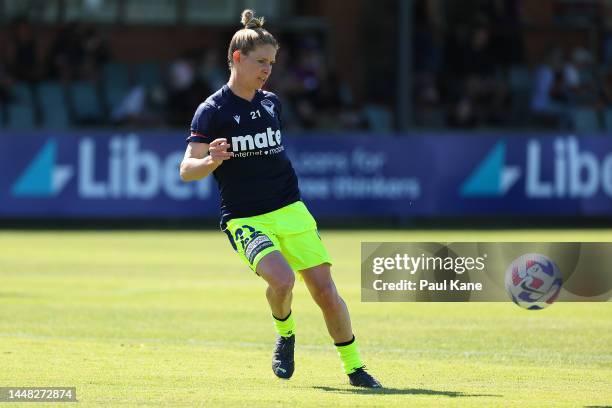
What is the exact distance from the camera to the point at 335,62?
31406 mm

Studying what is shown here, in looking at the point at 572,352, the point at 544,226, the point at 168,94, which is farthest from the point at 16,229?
the point at 572,352

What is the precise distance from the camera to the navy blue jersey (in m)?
8.87

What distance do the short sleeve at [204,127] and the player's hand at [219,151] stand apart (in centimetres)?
38

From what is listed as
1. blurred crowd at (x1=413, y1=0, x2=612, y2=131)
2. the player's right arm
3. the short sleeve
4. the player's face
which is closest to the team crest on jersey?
the player's face

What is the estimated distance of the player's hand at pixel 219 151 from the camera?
8398 mm

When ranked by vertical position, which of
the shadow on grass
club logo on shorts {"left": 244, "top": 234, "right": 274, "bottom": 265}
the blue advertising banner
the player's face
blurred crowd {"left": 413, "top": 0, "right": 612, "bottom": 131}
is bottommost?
the blue advertising banner

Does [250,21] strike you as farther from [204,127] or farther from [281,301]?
[281,301]

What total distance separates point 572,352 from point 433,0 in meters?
21.9

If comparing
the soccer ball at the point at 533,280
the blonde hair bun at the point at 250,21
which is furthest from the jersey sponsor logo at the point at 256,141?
the soccer ball at the point at 533,280

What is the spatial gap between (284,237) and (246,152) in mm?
596

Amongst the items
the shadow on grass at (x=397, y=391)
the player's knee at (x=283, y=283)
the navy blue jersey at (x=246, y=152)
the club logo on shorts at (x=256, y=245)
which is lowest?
the shadow on grass at (x=397, y=391)

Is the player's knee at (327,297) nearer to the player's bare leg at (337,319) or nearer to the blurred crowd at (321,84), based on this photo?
the player's bare leg at (337,319)

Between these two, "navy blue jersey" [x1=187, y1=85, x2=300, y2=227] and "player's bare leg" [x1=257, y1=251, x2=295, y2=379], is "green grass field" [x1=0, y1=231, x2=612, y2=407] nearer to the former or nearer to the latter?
"player's bare leg" [x1=257, y1=251, x2=295, y2=379]

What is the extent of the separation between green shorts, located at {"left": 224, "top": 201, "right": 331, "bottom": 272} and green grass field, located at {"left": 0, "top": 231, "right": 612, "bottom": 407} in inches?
32.1
